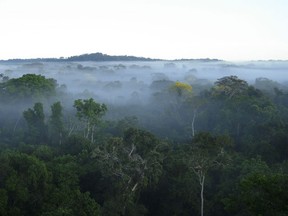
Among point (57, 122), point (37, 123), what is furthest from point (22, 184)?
point (37, 123)

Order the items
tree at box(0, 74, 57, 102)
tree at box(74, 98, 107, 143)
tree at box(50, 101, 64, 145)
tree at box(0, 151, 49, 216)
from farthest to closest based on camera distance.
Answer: tree at box(0, 74, 57, 102)
tree at box(50, 101, 64, 145)
tree at box(74, 98, 107, 143)
tree at box(0, 151, 49, 216)

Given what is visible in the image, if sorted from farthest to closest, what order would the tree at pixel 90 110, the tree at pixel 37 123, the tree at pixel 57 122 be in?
1. the tree at pixel 37 123
2. the tree at pixel 57 122
3. the tree at pixel 90 110

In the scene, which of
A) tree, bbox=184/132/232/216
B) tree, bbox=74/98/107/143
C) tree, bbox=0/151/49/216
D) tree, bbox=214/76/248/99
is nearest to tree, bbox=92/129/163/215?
tree, bbox=184/132/232/216

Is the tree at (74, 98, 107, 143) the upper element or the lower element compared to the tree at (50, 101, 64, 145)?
upper

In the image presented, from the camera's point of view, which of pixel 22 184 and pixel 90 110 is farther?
pixel 90 110

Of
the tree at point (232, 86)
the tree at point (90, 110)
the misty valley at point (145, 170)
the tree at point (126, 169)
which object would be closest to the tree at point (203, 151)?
the misty valley at point (145, 170)

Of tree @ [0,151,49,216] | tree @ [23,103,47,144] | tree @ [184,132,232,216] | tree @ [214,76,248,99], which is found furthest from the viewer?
tree @ [214,76,248,99]

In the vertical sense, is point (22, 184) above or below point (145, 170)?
below

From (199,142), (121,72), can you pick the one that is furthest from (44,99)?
(121,72)

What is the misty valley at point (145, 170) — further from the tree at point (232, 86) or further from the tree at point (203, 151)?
the tree at point (232, 86)

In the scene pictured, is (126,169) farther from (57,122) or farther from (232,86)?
(232,86)

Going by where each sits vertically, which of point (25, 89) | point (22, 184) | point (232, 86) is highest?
point (232, 86)

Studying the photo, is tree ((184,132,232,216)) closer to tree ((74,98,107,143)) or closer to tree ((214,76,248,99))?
tree ((74,98,107,143))
